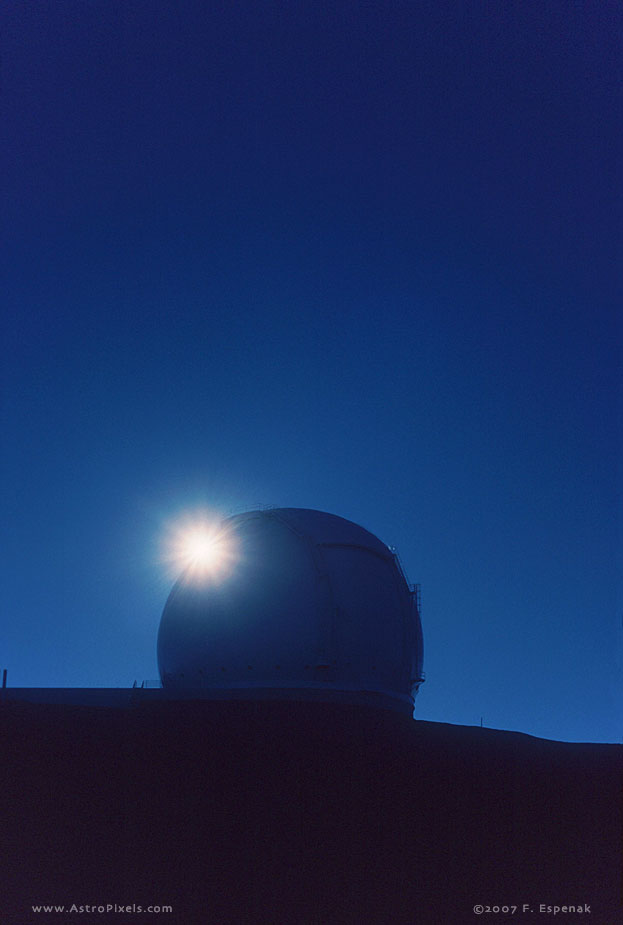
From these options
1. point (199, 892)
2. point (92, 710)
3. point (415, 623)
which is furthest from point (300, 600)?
point (199, 892)

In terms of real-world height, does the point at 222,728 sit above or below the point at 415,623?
below

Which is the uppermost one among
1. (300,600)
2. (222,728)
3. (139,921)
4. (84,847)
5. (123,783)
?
(300,600)

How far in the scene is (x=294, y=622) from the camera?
69.1ft

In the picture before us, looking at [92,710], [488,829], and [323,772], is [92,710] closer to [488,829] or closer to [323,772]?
[323,772]

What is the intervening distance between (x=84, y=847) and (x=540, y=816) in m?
9.53

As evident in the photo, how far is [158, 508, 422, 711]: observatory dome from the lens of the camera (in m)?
20.9

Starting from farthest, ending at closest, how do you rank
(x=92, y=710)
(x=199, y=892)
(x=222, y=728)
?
(x=222, y=728), (x=92, y=710), (x=199, y=892)

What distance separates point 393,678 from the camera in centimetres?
2214

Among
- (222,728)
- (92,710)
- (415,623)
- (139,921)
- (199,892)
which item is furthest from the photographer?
(415,623)

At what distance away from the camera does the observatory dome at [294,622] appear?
20906 millimetres

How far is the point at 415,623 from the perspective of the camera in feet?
76.8

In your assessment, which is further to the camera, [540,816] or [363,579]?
[363,579]

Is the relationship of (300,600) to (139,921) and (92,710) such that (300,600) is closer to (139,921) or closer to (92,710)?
(92,710)

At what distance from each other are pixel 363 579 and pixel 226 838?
780cm
